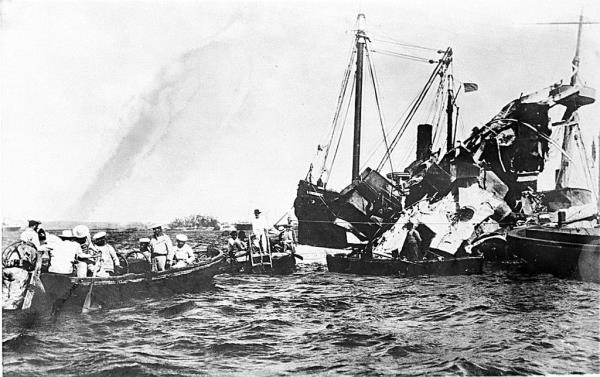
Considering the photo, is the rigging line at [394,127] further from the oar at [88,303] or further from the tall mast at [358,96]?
the oar at [88,303]

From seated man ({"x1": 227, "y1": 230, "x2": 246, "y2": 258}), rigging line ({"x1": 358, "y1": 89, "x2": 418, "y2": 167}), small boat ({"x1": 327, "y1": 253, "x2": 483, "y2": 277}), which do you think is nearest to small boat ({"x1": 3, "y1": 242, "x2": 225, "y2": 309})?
seated man ({"x1": 227, "y1": 230, "x2": 246, "y2": 258})

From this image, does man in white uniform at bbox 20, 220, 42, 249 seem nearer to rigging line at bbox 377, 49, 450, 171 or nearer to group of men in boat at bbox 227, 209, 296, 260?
group of men in boat at bbox 227, 209, 296, 260

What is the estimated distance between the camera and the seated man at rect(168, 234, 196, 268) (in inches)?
167

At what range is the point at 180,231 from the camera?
390cm

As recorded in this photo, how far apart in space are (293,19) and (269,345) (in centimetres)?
245

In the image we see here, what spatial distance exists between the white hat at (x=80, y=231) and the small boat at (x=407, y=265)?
2.02 metres

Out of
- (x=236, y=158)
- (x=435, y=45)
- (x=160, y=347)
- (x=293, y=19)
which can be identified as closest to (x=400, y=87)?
(x=435, y=45)

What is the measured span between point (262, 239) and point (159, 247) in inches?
34.3

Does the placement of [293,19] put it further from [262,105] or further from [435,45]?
[435,45]

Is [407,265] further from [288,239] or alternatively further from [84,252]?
[84,252]

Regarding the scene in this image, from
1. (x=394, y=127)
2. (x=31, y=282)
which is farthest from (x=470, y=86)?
(x=31, y=282)

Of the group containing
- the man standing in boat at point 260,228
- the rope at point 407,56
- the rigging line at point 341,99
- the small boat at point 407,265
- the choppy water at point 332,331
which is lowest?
the choppy water at point 332,331

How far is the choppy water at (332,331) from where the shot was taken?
329 cm

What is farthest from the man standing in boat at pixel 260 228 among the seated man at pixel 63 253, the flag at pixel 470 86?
the flag at pixel 470 86
